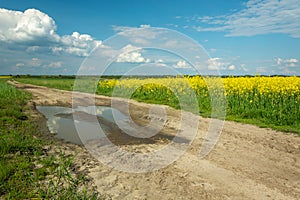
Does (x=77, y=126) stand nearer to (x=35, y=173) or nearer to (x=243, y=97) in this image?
(x=35, y=173)

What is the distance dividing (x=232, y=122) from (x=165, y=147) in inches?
179

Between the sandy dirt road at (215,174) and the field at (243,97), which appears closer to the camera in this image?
the sandy dirt road at (215,174)

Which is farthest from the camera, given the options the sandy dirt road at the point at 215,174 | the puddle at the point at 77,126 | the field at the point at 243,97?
the field at the point at 243,97

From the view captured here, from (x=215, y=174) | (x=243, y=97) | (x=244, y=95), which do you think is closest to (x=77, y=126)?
(x=215, y=174)

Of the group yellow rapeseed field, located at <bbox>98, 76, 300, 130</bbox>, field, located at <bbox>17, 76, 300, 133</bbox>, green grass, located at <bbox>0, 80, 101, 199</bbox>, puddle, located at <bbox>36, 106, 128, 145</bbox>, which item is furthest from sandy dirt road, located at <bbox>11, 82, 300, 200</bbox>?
yellow rapeseed field, located at <bbox>98, 76, 300, 130</bbox>

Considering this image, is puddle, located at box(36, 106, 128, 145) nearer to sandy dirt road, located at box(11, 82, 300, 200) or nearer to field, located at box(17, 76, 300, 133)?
sandy dirt road, located at box(11, 82, 300, 200)

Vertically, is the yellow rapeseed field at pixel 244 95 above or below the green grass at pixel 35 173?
above

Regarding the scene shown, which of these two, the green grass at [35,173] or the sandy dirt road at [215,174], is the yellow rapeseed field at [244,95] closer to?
the sandy dirt road at [215,174]

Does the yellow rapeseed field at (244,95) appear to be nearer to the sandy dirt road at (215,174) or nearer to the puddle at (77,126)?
the sandy dirt road at (215,174)

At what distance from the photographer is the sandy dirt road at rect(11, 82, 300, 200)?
3930mm

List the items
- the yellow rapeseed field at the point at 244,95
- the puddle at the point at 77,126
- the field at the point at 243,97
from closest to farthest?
the puddle at the point at 77,126 → the field at the point at 243,97 → the yellow rapeseed field at the point at 244,95

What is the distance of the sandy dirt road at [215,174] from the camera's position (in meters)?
3.93

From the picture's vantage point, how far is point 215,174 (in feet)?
15.2

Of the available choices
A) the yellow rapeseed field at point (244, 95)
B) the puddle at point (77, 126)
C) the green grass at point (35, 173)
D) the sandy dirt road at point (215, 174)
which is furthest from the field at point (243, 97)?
the green grass at point (35, 173)
